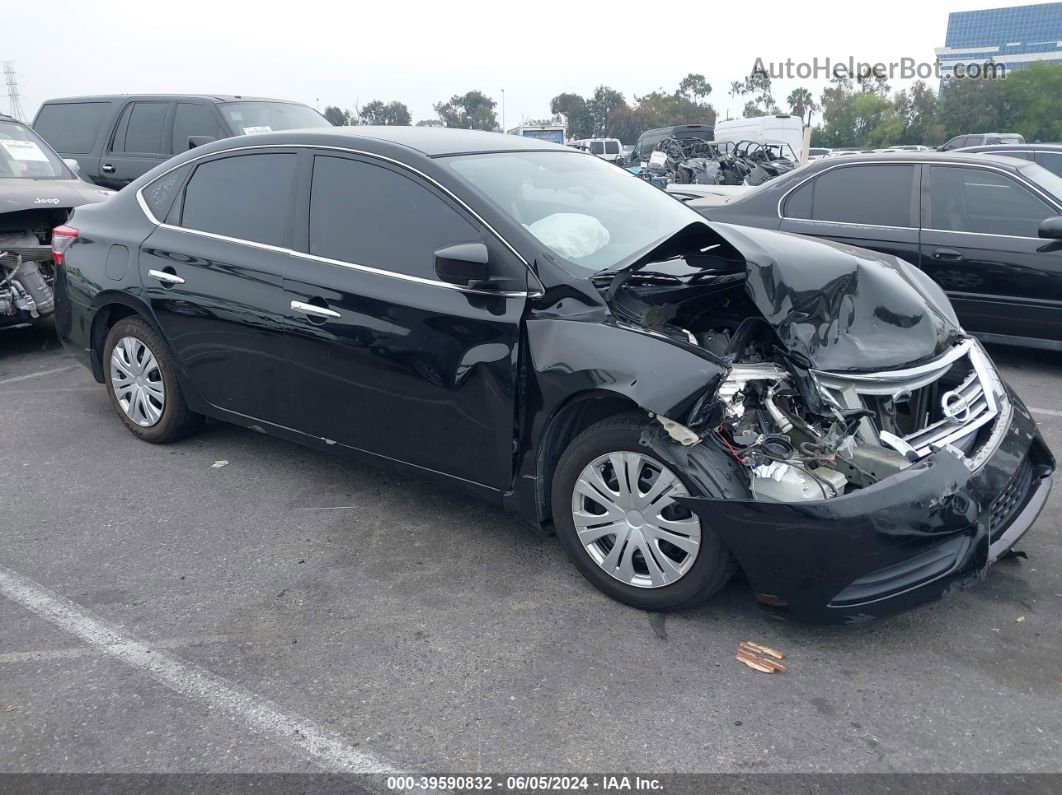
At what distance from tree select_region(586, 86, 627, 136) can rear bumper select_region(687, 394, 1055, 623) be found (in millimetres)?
96468

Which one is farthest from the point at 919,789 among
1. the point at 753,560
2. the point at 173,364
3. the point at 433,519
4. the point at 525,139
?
the point at 173,364

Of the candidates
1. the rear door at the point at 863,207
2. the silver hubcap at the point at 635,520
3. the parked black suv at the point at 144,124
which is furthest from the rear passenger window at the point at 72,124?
the silver hubcap at the point at 635,520

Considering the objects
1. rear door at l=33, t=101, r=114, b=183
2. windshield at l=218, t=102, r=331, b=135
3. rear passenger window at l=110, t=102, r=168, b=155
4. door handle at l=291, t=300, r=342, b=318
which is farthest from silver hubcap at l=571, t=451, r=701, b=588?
rear door at l=33, t=101, r=114, b=183

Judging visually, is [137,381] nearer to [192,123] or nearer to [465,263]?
[465,263]

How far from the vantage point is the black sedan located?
5.95 m

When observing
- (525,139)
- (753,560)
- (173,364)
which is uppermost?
(525,139)

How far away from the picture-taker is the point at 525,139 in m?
4.64

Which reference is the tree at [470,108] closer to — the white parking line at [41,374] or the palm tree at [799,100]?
the palm tree at [799,100]

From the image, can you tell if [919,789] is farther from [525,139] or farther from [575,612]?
[525,139]

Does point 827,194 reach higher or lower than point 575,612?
higher

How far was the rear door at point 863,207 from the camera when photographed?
6324mm

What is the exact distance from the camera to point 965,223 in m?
6.21

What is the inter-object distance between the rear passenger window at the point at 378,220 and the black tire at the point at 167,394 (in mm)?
1320

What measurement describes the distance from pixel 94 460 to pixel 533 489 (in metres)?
2.82
